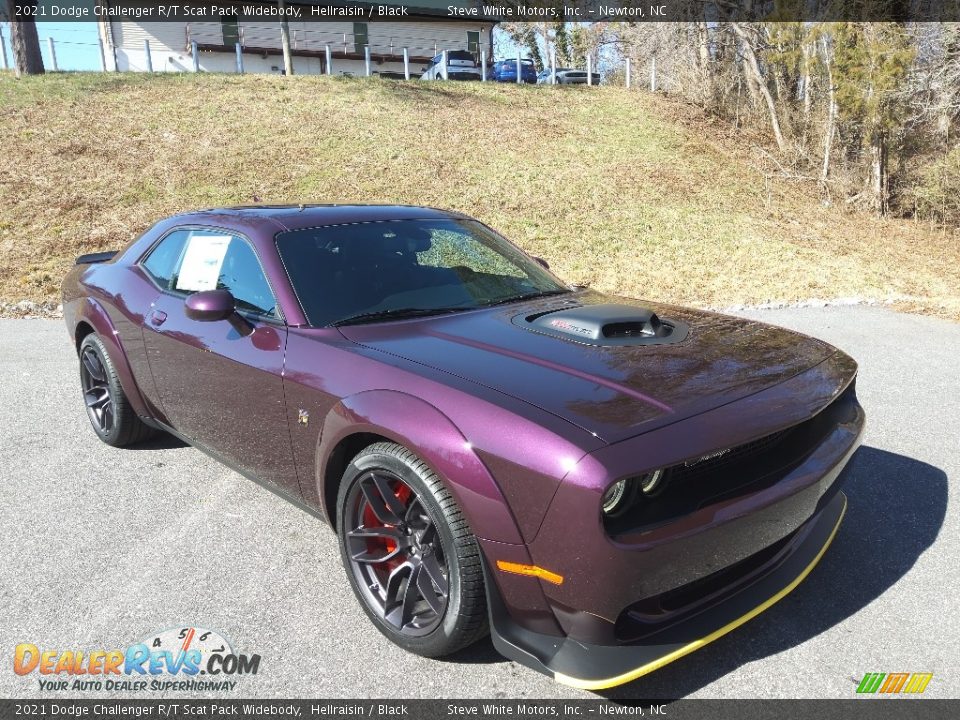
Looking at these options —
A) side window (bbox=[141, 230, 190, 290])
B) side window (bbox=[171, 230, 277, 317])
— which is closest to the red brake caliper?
side window (bbox=[171, 230, 277, 317])

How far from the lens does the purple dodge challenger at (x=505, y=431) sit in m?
2.03

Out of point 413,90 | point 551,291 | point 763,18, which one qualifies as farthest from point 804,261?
point 413,90

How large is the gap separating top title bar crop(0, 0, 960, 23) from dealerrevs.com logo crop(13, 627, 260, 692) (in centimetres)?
1640

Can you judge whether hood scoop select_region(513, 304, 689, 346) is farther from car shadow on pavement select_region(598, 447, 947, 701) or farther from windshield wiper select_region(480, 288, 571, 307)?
car shadow on pavement select_region(598, 447, 947, 701)

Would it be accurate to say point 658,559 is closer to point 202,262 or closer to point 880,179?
point 202,262

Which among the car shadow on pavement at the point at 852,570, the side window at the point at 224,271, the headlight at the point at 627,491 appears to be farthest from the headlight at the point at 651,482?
the side window at the point at 224,271

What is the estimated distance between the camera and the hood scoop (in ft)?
9.11

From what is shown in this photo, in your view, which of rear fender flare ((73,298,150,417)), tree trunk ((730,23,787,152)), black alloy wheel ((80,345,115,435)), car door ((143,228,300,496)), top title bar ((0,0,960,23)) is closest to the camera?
car door ((143,228,300,496))

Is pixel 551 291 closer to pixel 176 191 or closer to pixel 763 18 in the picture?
pixel 176 191

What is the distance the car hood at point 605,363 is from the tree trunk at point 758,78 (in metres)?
16.5

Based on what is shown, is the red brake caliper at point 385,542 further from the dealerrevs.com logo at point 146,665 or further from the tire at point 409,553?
the dealerrevs.com logo at point 146,665

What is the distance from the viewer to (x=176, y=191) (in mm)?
14016

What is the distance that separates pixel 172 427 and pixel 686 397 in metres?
2.78

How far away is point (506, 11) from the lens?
42.2m
